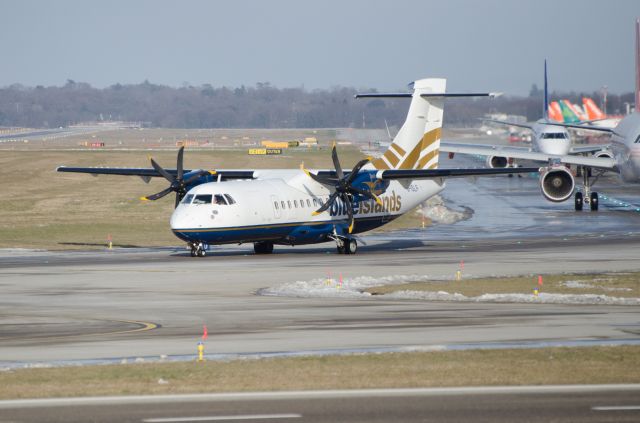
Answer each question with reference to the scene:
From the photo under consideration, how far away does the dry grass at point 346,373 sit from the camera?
54.0 ft

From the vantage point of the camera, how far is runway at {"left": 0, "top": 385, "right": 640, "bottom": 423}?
14219 mm

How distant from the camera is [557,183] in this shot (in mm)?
57438

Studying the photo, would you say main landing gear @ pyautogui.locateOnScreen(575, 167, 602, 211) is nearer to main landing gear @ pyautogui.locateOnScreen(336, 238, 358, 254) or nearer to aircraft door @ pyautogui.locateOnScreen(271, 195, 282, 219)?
main landing gear @ pyautogui.locateOnScreen(336, 238, 358, 254)

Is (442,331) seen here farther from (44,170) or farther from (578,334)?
(44,170)

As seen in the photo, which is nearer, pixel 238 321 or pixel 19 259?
pixel 238 321

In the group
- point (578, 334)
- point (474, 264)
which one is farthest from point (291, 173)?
point (578, 334)

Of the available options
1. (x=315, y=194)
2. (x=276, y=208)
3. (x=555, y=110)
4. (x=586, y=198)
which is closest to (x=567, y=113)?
(x=555, y=110)

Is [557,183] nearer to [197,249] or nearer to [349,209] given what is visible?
[349,209]

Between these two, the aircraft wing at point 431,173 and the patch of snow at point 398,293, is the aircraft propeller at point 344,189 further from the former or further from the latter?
the patch of snow at point 398,293

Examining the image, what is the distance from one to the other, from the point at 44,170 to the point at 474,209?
48707 millimetres

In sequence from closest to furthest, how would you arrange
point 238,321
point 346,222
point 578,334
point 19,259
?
1. point 578,334
2. point 238,321
3. point 19,259
4. point 346,222

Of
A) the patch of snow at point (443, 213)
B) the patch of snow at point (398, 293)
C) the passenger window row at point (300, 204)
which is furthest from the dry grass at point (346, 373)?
the patch of snow at point (443, 213)

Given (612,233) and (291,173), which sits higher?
(291,173)

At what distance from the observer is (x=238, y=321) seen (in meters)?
24.1
